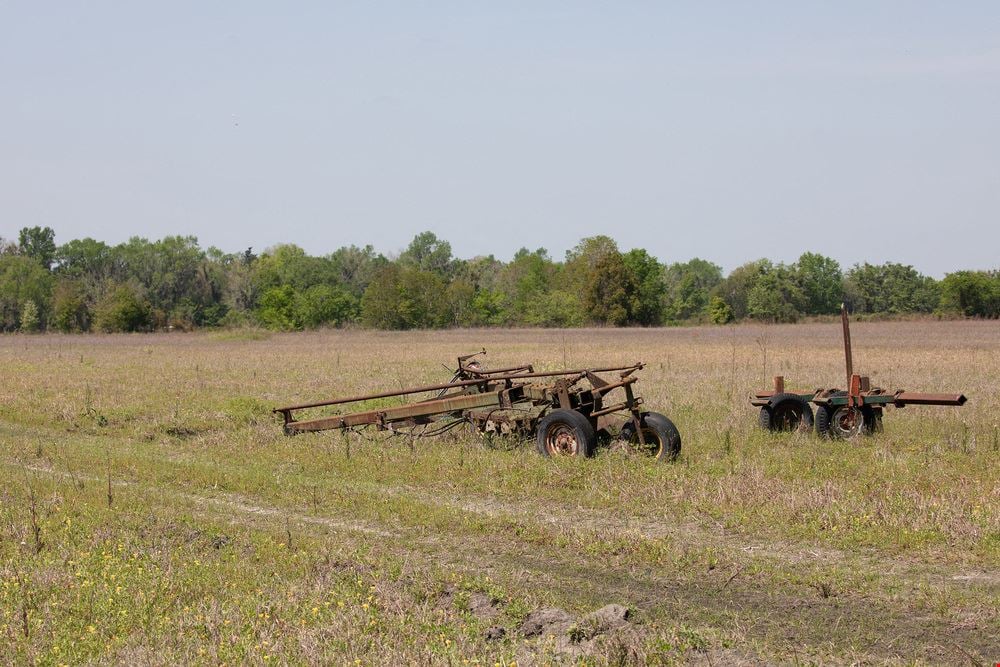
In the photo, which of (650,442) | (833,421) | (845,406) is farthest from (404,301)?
(650,442)

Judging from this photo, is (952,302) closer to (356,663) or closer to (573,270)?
(573,270)

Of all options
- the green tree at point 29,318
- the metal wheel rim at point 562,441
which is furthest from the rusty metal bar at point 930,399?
the green tree at point 29,318

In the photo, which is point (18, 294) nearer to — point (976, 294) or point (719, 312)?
point (719, 312)

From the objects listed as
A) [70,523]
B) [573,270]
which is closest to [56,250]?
[573,270]

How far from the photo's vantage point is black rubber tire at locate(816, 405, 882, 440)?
544 inches

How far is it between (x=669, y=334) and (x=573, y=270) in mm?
51846

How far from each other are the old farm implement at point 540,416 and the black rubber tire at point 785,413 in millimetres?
2163

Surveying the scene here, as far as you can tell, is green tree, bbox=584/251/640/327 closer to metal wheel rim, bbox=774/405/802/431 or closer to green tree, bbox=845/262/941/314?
green tree, bbox=845/262/941/314

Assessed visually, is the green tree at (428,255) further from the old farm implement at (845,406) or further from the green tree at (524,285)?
the old farm implement at (845,406)

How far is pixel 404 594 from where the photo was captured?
23.2 ft

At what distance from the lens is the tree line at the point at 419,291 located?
8444 centimetres

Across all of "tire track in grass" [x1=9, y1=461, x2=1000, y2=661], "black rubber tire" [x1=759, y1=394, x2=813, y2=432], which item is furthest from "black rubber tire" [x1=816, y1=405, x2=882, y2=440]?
"tire track in grass" [x1=9, y1=461, x2=1000, y2=661]

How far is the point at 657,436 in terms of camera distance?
1270 cm

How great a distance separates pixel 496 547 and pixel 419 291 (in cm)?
8317
